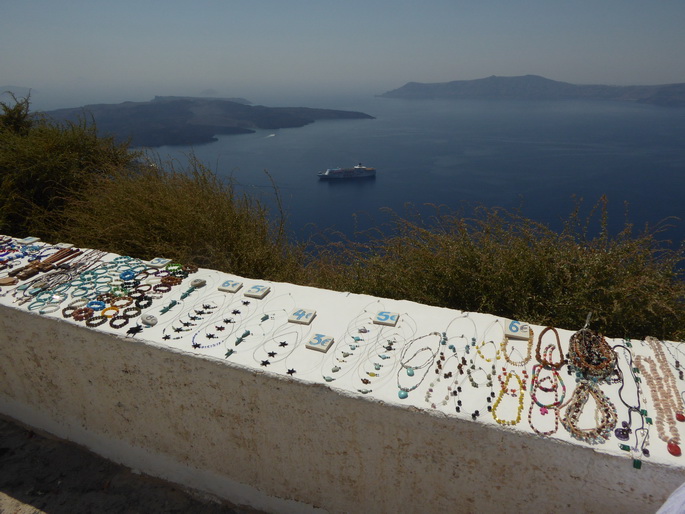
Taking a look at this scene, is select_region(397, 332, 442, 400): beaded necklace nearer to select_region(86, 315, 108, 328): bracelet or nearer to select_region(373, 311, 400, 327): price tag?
select_region(373, 311, 400, 327): price tag

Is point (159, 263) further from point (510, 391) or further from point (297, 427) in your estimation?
point (510, 391)

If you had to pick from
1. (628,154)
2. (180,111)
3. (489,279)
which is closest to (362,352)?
(489,279)

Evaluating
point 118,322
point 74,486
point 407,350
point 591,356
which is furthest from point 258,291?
point 591,356

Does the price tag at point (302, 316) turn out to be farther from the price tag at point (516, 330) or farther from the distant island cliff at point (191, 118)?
the distant island cliff at point (191, 118)

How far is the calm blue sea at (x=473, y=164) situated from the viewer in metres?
28.4

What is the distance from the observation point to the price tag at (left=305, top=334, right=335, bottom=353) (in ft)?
6.25

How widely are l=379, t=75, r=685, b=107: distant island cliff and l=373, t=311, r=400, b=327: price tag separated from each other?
311 ft

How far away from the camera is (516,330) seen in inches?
75.7

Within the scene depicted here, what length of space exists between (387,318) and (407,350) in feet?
0.78

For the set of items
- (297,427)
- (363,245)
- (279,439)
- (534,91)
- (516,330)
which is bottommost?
(279,439)

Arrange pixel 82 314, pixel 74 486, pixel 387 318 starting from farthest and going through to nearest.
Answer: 1. pixel 74 486
2. pixel 82 314
3. pixel 387 318

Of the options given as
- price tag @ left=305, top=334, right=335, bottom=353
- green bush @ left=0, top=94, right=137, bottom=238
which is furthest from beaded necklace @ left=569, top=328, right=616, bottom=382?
green bush @ left=0, top=94, right=137, bottom=238

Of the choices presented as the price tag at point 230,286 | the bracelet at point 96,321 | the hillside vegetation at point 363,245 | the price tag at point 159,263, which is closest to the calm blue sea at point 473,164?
the hillside vegetation at point 363,245

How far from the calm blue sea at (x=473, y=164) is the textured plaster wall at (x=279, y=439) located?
1362 cm
